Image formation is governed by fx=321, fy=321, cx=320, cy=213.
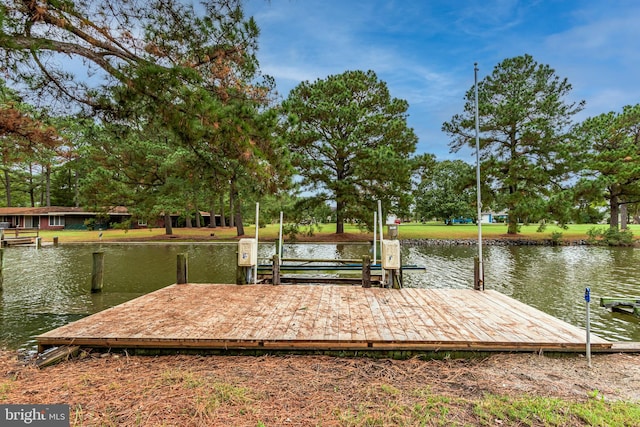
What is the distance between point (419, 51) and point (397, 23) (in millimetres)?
2317

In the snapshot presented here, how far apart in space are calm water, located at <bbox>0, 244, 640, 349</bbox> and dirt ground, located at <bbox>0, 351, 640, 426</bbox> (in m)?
2.43

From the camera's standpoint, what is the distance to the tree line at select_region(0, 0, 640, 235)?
5.96 meters

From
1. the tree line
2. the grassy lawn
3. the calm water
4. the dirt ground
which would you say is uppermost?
the tree line

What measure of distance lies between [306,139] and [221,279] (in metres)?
13.4

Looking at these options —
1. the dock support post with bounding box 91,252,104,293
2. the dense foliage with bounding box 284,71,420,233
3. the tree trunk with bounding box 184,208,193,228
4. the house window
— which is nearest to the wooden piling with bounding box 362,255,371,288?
the dock support post with bounding box 91,252,104,293

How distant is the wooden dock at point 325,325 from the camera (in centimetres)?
397

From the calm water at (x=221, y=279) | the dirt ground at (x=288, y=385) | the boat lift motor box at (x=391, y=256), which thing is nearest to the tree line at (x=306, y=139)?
the boat lift motor box at (x=391, y=256)

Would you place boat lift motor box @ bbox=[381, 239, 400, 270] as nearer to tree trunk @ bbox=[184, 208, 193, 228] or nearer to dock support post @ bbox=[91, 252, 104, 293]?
dock support post @ bbox=[91, 252, 104, 293]

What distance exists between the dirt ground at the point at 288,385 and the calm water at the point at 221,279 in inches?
95.6

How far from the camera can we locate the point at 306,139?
70.6 ft

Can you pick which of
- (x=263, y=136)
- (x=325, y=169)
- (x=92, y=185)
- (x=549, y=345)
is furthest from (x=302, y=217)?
(x=549, y=345)

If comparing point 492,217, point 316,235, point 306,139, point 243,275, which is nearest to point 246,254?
point 243,275

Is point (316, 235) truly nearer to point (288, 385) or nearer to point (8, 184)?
point (288, 385)

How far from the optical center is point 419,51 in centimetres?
1270
